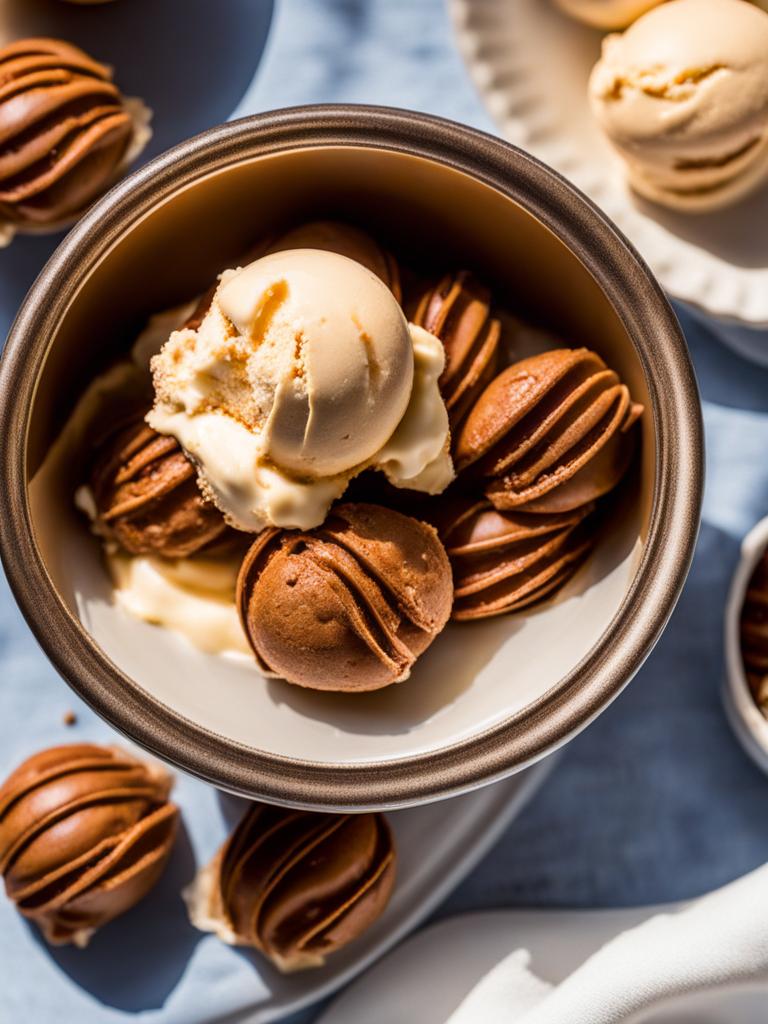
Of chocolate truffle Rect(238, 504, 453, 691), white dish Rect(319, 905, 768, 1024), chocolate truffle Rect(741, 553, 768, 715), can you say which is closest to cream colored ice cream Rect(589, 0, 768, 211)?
chocolate truffle Rect(741, 553, 768, 715)

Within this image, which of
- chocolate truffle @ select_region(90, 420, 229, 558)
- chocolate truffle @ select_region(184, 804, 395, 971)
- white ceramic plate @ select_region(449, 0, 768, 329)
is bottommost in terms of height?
chocolate truffle @ select_region(184, 804, 395, 971)

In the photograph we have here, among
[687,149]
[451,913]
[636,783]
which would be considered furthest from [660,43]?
[451,913]

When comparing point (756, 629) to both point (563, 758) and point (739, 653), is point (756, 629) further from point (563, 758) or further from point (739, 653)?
point (563, 758)

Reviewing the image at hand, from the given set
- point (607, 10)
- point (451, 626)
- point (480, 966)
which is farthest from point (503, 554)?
point (607, 10)

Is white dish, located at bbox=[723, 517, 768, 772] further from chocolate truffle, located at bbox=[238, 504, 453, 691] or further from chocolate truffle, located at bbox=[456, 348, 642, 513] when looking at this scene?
chocolate truffle, located at bbox=[238, 504, 453, 691]

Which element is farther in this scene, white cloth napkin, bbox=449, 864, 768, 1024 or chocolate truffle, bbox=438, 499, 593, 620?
white cloth napkin, bbox=449, 864, 768, 1024

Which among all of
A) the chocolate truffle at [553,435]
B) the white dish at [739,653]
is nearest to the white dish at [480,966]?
the white dish at [739,653]
